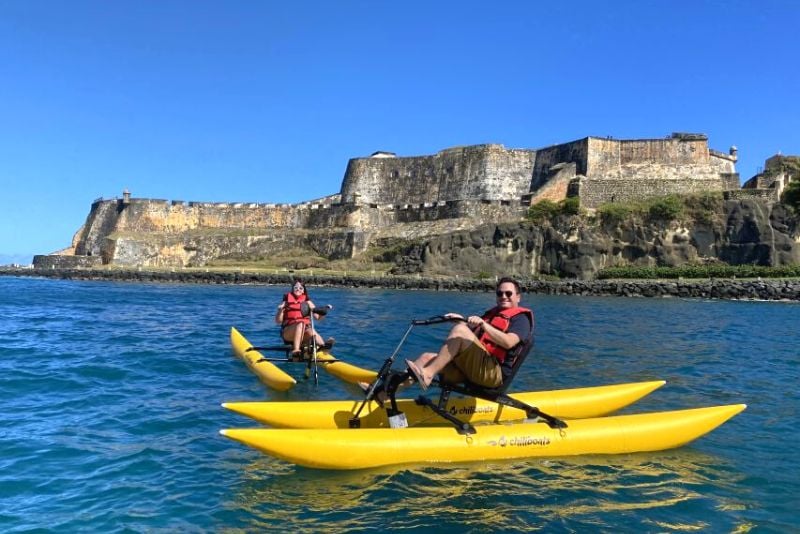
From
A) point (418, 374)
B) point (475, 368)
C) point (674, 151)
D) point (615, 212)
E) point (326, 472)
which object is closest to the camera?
point (326, 472)

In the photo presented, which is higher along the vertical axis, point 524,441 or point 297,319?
point 297,319

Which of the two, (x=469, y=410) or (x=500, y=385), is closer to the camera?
(x=500, y=385)

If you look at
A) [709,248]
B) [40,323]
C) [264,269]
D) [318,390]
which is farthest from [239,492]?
[264,269]

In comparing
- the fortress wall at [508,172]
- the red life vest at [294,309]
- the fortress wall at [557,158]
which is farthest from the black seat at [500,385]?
the fortress wall at [508,172]

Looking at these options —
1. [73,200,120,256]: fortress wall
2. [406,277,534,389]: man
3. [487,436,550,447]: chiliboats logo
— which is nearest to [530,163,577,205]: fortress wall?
[73,200,120,256]: fortress wall

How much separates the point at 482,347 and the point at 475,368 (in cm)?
31

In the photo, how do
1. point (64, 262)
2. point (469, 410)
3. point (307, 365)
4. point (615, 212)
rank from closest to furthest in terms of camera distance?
point (469, 410) → point (307, 365) → point (615, 212) → point (64, 262)

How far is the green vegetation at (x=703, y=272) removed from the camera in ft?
113

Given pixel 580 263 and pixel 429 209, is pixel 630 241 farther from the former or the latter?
pixel 429 209

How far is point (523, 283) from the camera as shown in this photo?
36688mm

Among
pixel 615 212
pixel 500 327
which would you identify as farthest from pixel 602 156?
pixel 500 327

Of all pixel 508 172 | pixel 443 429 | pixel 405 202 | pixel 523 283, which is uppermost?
pixel 508 172

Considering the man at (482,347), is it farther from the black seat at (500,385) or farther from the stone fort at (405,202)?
the stone fort at (405,202)

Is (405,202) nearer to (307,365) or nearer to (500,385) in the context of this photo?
(307,365)
